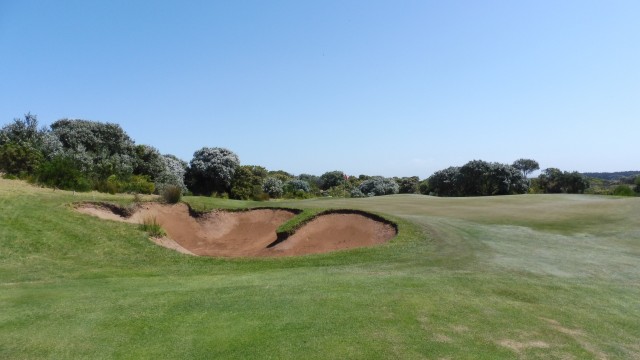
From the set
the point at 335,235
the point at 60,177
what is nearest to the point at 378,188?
the point at 60,177

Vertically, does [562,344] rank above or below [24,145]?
below

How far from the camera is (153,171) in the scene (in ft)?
167

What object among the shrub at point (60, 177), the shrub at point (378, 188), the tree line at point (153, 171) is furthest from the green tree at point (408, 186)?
the shrub at point (60, 177)

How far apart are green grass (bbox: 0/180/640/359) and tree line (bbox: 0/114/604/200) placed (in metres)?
11.7

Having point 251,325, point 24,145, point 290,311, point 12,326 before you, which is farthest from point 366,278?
point 24,145

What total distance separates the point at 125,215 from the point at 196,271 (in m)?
9.98

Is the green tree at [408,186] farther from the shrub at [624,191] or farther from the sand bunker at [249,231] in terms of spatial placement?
the sand bunker at [249,231]

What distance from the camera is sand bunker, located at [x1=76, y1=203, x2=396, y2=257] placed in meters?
19.7

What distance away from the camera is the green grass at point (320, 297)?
7.02m

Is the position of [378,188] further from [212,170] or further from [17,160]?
[17,160]

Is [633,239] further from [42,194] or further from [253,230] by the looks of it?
[42,194]

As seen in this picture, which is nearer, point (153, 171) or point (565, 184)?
point (153, 171)

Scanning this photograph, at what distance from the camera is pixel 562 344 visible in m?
7.85

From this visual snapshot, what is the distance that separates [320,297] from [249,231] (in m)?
15.7
